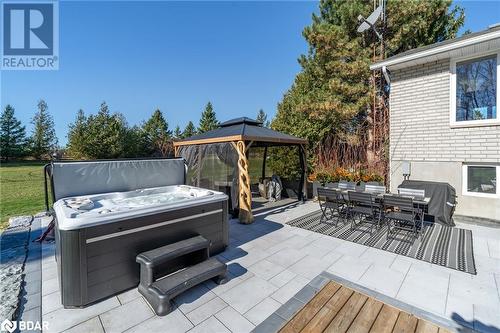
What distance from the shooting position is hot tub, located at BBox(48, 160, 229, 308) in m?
2.51

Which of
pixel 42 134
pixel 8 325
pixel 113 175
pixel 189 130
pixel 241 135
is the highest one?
pixel 42 134

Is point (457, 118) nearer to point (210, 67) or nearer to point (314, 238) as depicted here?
point (314, 238)

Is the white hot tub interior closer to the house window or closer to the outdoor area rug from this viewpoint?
the outdoor area rug

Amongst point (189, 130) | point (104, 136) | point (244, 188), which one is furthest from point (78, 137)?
point (244, 188)

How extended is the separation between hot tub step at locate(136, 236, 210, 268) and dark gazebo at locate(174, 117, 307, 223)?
2.53 metres

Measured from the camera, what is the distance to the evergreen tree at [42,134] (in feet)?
105

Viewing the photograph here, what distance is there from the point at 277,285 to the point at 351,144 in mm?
8279

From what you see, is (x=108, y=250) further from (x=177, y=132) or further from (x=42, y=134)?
(x=42, y=134)

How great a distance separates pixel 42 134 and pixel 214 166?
38992 mm

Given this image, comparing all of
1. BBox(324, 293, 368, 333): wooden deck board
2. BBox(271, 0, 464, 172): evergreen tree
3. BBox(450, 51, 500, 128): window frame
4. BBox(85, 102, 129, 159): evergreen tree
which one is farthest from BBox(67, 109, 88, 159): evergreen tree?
BBox(450, 51, 500, 128): window frame

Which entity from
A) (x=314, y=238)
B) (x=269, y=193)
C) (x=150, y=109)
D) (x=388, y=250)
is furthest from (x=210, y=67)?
(x=150, y=109)

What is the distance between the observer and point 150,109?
26.1 meters

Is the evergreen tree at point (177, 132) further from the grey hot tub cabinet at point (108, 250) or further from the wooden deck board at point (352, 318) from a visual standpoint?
the wooden deck board at point (352, 318)

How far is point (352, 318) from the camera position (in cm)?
226
